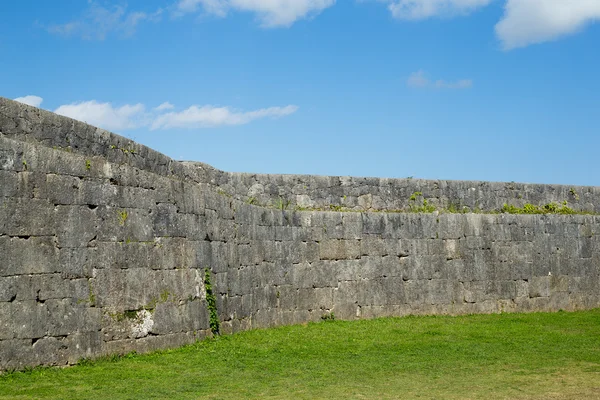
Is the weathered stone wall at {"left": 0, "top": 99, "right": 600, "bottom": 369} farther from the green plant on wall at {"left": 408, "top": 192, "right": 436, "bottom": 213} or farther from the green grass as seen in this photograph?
the green grass

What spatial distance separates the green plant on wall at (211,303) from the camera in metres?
14.0

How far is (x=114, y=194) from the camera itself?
39.1 feet

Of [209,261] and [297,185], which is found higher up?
[297,185]

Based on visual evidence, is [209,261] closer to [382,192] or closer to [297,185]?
[297,185]

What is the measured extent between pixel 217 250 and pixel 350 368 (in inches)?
149

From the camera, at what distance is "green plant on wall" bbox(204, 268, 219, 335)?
14000mm

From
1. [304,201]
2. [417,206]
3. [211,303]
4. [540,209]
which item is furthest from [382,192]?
[211,303]

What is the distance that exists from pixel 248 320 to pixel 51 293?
17.8 ft

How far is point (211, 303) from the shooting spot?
555 inches

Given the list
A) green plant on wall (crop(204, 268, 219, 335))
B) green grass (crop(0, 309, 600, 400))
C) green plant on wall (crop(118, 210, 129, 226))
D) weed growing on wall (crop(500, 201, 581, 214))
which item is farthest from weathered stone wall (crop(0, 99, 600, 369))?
green grass (crop(0, 309, 600, 400))

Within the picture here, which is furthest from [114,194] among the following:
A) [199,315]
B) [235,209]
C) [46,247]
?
[235,209]

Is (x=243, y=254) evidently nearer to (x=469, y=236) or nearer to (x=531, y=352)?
(x=531, y=352)

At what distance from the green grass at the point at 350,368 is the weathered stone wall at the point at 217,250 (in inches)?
26.3

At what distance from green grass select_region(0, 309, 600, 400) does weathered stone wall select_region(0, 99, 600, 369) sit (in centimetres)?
67
